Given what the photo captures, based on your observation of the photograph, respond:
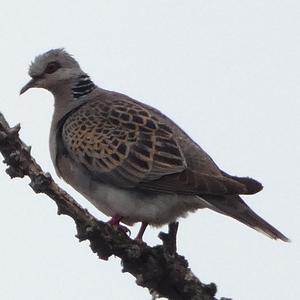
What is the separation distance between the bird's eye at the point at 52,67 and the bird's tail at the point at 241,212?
6.81 feet

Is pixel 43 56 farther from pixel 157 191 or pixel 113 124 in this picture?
pixel 157 191

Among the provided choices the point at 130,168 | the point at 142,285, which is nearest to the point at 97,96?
the point at 130,168

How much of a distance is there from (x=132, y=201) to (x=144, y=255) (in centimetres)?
131

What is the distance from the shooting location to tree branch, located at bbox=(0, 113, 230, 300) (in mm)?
5004

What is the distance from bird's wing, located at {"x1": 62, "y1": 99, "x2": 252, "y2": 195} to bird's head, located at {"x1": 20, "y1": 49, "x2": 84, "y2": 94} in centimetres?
59

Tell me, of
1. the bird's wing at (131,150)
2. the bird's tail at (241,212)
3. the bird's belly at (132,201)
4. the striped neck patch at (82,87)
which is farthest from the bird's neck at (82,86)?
the bird's tail at (241,212)

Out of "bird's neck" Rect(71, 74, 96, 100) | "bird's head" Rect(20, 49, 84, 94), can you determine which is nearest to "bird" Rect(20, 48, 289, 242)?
"bird's neck" Rect(71, 74, 96, 100)

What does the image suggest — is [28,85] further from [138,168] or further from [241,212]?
[241,212]

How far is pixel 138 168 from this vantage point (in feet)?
21.6

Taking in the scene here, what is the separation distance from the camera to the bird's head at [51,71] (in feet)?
24.9

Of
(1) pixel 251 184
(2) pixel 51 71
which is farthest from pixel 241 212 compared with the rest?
(2) pixel 51 71

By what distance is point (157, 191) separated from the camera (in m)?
6.45

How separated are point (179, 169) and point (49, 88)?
1.71 metres

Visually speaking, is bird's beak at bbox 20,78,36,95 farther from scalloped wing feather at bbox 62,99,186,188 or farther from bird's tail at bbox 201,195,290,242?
bird's tail at bbox 201,195,290,242
